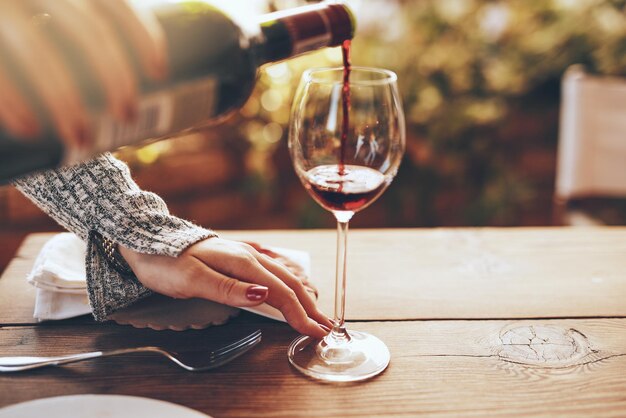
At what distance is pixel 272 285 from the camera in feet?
2.54

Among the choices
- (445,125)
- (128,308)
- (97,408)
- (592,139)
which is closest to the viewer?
(97,408)

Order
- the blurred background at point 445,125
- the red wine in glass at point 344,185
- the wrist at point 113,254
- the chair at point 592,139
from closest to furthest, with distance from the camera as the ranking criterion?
the red wine in glass at point 344,185, the wrist at point 113,254, the chair at point 592,139, the blurred background at point 445,125

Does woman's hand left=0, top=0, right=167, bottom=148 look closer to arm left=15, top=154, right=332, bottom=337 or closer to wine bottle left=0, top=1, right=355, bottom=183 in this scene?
wine bottle left=0, top=1, right=355, bottom=183

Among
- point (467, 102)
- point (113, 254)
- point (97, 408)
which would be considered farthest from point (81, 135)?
point (467, 102)

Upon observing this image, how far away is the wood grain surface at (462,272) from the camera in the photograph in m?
0.88

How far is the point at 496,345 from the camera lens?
2.56 feet

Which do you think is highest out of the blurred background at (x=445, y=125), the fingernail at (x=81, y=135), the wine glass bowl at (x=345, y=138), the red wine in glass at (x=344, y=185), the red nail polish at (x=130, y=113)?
the red nail polish at (x=130, y=113)

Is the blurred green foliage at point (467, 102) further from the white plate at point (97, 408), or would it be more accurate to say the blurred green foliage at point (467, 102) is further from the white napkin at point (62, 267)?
the white plate at point (97, 408)

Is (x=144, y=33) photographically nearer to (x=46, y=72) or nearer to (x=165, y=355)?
(x=46, y=72)

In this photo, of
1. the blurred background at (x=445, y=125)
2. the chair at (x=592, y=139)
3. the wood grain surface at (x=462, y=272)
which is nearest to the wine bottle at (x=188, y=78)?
the wood grain surface at (x=462, y=272)

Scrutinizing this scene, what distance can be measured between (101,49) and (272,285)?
38cm

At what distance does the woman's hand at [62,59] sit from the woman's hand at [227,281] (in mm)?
299

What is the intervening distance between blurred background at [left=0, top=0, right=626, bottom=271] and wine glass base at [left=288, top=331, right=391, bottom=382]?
189 centimetres

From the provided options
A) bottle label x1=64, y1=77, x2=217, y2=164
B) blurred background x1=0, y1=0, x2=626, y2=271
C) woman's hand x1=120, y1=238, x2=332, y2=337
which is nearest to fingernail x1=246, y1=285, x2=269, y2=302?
woman's hand x1=120, y1=238, x2=332, y2=337
